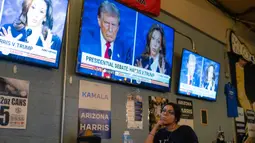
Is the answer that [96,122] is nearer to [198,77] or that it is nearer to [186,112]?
[186,112]

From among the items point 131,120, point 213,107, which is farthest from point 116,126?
point 213,107

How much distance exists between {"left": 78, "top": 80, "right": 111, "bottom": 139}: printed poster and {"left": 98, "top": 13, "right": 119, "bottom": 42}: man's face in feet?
1.56

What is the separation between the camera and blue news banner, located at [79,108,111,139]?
2.83 metres

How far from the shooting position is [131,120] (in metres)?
3.33

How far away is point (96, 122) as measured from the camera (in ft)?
9.60

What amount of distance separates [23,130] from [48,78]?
478mm

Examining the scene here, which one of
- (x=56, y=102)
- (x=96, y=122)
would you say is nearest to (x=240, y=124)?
(x=96, y=122)

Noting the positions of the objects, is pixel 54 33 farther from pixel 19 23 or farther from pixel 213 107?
pixel 213 107

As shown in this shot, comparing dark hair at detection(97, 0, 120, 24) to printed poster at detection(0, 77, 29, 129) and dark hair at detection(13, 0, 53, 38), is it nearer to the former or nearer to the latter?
dark hair at detection(13, 0, 53, 38)

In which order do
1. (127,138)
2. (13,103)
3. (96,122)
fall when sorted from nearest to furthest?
1. (13,103)
2. (96,122)
3. (127,138)

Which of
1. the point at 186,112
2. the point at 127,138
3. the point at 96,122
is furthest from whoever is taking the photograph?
the point at 186,112

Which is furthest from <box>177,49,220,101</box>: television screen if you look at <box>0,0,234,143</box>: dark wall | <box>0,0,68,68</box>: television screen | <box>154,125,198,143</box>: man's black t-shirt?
<box>0,0,68,68</box>: television screen

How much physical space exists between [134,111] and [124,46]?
28.2 inches

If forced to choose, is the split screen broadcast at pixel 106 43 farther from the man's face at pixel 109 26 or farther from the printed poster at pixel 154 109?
the printed poster at pixel 154 109
